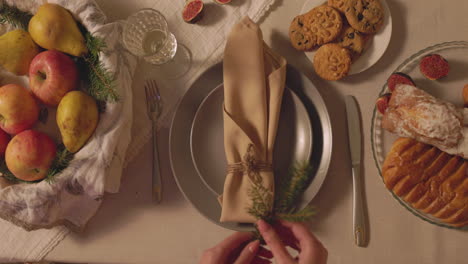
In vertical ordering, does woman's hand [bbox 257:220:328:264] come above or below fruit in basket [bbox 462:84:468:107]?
below

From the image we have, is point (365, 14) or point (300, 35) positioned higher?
point (365, 14)

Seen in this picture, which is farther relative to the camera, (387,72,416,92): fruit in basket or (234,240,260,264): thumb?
(387,72,416,92): fruit in basket

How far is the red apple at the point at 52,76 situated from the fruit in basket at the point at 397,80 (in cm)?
94

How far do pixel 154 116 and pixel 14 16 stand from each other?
0.53 metres

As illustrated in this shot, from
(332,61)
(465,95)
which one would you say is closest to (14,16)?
(332,61)

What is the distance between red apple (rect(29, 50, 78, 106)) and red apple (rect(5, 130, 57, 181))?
117 millimetres

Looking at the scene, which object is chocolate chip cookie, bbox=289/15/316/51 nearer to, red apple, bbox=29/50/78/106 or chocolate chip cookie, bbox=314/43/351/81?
chocolate chip cookie, bbox=314/43/351/81

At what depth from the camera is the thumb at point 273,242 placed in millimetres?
653

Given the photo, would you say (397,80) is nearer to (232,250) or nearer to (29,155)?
(232,250)

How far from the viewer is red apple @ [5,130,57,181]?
2.98ft

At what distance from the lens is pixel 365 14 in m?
0.93

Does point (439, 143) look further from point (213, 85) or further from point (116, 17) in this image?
point (116, 17)

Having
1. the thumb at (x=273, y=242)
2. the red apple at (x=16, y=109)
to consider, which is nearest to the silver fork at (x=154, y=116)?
the red apple at (x=16, y=109)

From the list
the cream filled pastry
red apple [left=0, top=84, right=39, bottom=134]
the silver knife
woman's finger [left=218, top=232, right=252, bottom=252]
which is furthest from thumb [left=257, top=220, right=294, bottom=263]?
red apple [left=0, top=84, right=39, bottom=134]
